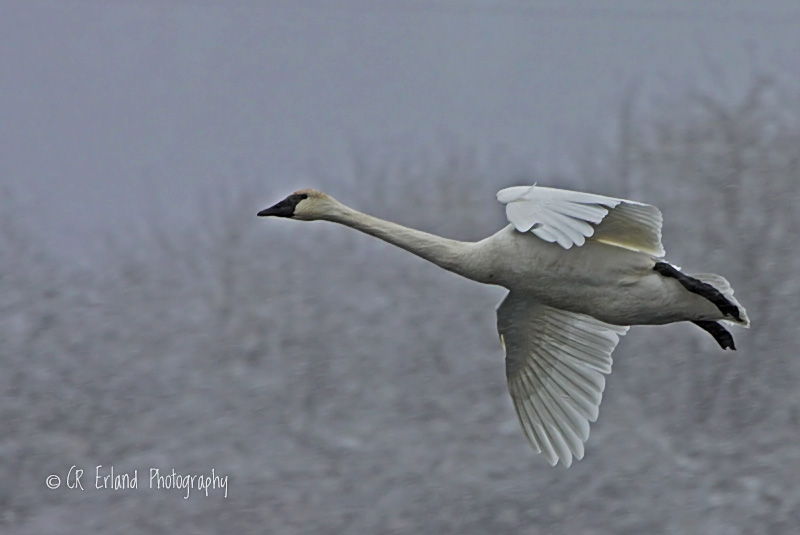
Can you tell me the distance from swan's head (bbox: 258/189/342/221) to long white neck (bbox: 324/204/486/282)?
390 mm

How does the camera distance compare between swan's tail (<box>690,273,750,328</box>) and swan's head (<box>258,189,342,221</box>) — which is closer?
swan's tail (<box>690,273,750,328</box>)

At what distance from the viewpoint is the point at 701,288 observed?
Result: 799cm

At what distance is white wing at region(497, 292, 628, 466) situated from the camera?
29.7 ft

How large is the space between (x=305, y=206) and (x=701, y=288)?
2182 millimetres

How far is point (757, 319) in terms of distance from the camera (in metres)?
16.8

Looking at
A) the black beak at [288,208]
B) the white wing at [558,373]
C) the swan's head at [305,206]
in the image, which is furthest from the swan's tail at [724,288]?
the black beak at [288,208]

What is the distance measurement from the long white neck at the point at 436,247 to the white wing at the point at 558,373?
1.13 m

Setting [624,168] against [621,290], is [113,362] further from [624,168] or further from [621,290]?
[621,290]

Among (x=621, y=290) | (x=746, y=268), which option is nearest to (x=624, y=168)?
(x=746, y=268)

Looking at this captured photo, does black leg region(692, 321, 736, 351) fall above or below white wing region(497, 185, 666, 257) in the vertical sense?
below

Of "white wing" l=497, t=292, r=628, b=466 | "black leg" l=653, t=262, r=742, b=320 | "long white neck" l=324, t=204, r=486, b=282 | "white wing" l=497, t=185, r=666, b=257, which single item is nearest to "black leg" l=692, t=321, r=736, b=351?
"black leg" l=653, t=262, r=742, b=320

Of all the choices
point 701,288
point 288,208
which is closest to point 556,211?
point 701,288

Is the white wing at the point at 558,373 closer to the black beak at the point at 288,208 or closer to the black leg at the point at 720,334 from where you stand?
the black leg at the point at 720,334

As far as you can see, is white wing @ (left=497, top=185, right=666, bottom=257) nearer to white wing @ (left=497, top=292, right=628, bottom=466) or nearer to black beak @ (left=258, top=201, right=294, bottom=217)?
white wing @ (left=497, top=292, right=628, bottom=466)
